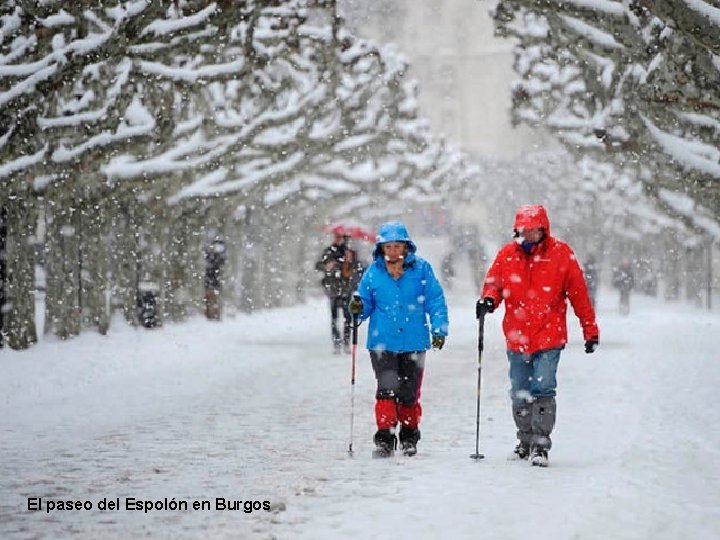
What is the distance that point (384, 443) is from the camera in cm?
831

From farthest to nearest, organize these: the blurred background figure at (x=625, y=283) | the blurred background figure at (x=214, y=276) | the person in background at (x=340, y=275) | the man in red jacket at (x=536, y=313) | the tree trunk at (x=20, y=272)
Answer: the blurred background figure at (x=625, y=283) < the blurred background figure at (x=214, y=276) < the person in background at (x=340, y=275) < the tree trunk at (x=20, y=272) < the man in red jacket at (x=536, y=313)

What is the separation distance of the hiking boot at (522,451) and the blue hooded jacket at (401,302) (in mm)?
997

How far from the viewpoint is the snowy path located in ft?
19.8

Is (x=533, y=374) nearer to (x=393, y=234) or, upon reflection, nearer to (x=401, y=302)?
(x=401, y=302)

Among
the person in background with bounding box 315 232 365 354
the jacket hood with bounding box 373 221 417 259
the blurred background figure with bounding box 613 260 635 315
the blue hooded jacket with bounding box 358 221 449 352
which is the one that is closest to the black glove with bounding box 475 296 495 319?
the blue hooded jacket with bounding box 358 221 449 352

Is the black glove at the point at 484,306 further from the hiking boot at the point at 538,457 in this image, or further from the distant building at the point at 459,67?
the distant building at the point at 459,67

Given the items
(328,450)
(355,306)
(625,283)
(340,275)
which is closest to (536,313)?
(355,306)

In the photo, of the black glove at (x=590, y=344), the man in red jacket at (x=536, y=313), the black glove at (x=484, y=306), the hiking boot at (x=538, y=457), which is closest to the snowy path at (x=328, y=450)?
the hiking boot at (x=538, y=457)

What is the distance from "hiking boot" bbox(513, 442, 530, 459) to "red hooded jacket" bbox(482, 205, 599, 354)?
0.71 metres

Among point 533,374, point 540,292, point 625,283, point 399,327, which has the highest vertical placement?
point 540,292

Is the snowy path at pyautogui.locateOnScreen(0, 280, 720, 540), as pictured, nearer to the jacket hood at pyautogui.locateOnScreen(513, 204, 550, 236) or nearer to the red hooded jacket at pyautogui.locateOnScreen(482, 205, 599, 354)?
the red hooded jacket at pyautogui.locateOnScreen(482, 205, 599, 354)

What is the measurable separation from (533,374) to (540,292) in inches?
23.1

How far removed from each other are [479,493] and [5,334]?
39.6 feet

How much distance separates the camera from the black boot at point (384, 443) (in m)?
8.26
